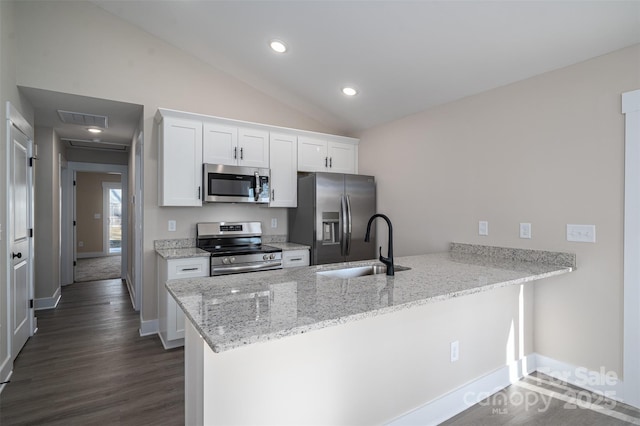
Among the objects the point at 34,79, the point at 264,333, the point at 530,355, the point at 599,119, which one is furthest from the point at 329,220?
the point at 34,79

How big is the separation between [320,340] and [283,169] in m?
2.76

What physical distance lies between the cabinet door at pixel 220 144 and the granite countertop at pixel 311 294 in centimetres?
198

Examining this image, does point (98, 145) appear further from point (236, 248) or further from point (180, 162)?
point (236, 248)

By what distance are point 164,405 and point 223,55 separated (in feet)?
10.9

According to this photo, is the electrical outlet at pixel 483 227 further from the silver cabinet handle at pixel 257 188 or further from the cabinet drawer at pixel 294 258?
the silver cabinet handle at pixel 257 188

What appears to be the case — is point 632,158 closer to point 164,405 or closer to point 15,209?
point 164,405

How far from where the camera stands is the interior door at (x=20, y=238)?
278 cm

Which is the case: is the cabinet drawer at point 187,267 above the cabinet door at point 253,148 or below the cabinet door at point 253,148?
below

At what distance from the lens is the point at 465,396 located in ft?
7.02

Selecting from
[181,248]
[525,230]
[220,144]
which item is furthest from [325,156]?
[525,230]

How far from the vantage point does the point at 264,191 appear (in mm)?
3820

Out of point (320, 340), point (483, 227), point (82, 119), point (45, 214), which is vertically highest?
point (82, 119)

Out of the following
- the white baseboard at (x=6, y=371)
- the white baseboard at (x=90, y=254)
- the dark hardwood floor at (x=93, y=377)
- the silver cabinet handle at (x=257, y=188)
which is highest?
the silver cabinet handle at (x=257, y=188)

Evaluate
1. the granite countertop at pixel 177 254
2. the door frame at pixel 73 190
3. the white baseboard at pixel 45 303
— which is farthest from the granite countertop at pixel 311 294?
the door frame at pixel 73 190
